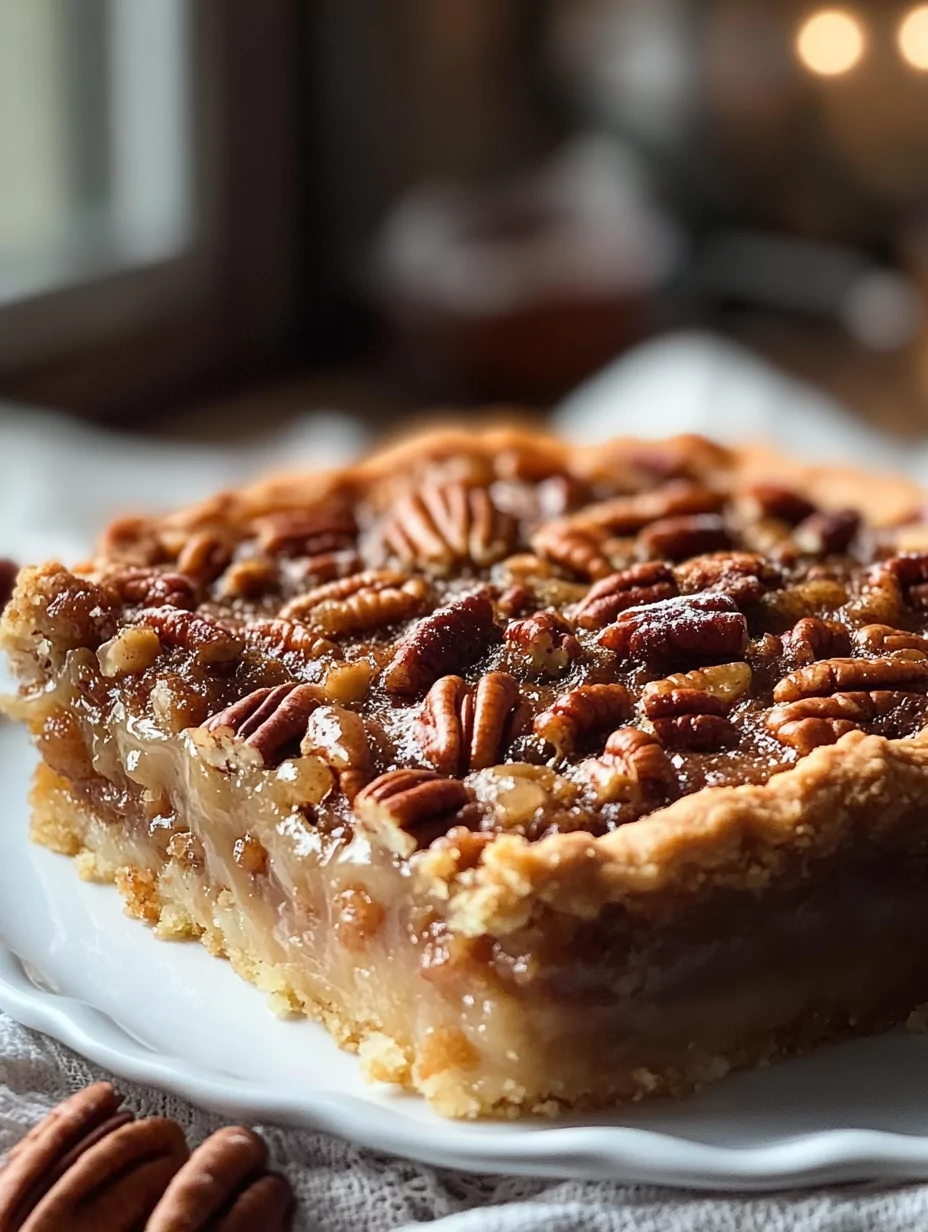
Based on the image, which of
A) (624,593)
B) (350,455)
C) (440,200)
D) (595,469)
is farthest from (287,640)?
(440,200)

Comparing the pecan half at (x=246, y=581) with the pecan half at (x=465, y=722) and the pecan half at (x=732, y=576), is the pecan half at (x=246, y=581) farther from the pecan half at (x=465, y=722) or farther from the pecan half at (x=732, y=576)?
the pecan half at (x=732, y=576)

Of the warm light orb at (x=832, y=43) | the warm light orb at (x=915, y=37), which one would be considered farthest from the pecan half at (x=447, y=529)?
the warm light orb at (x=832, y=43)

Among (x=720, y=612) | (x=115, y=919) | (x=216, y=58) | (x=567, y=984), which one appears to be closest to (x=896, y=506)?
(x=720, y=612)

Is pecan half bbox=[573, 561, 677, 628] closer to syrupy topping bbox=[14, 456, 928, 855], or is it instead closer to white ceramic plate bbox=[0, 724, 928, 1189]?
syrupy topping bbox=[14, 456, 928, 855]

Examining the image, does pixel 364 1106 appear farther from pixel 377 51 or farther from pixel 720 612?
pixel 377 51

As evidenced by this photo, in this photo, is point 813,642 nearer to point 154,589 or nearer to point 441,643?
point 441,643

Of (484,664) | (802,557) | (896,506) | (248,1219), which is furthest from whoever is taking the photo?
(896,506)
